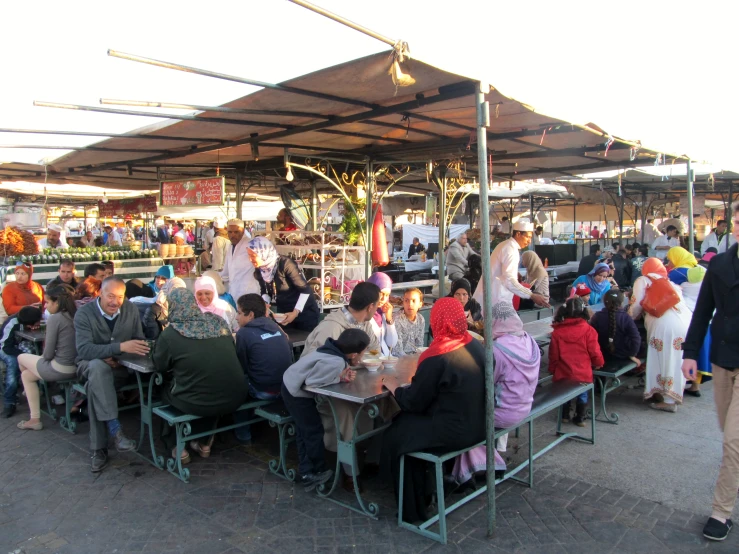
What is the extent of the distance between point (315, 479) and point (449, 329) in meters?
1.49

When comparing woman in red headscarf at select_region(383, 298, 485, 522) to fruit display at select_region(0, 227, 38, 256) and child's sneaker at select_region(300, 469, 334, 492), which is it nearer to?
child's sneaker at select_region(300, 469, 334, 492)

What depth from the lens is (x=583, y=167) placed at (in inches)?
330

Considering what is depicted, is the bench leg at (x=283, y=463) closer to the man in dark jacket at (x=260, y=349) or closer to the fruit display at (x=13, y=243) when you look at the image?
the man in dark jacket at (x=260, y=349)

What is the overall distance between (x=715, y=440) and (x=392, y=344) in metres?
2.99

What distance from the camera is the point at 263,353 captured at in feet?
14.1

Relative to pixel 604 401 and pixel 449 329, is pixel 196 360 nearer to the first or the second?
pixel 449 329

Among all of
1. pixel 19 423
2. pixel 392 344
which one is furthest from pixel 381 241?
pixel 19 423

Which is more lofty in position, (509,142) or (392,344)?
(509,142)

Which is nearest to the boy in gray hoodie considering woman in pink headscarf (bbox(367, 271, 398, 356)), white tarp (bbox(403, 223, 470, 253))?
woman in pink headscarf (bbox(367, 271, 398, 356))

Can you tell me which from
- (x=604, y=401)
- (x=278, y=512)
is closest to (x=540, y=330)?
(x=604, y=401)

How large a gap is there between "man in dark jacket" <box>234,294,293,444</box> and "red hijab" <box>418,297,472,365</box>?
4.53 ft

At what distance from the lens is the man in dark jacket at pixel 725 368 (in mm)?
3262

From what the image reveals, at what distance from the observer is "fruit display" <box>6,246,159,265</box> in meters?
8.39

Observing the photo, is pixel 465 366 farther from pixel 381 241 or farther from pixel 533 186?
pixel 533 186
